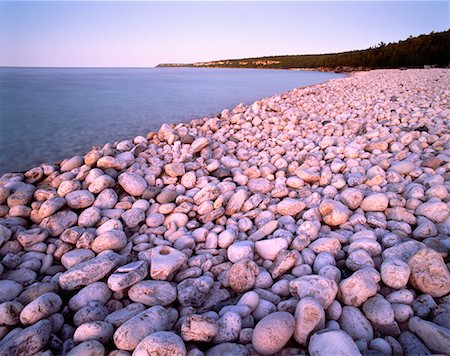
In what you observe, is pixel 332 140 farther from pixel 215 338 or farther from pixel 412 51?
pixel 412 51

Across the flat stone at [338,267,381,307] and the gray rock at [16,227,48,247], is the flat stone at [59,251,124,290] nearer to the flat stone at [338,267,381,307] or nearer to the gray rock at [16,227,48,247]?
the gray rock at [16,227,48,247]

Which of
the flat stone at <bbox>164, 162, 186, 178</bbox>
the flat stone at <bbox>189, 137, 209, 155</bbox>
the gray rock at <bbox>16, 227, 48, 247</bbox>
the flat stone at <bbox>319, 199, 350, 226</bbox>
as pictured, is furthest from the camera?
the flat stone at <bbox>189, 137, 209, 155</bbox>

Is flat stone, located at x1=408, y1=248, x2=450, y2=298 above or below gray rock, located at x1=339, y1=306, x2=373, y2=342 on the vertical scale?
above

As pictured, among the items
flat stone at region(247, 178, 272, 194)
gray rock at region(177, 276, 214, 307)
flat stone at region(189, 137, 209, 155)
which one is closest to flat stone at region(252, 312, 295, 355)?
gray rock at region(177, 276, 214, 307)

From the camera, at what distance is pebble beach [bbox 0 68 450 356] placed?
1.36 meters

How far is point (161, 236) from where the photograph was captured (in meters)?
2.25

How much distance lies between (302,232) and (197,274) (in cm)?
81

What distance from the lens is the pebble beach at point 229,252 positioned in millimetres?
1360

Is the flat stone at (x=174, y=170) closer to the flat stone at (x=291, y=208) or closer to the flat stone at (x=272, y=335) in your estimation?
the flat stone at (x=291, y=208)

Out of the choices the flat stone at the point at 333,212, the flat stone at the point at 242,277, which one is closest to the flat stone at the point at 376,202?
the flat stone at the point at 333,212

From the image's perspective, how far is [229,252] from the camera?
1.98 m

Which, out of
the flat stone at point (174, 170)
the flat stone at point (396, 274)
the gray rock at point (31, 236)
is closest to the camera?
the flat stone at point (396, 274)

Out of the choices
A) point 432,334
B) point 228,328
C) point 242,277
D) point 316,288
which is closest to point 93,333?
point 228,328

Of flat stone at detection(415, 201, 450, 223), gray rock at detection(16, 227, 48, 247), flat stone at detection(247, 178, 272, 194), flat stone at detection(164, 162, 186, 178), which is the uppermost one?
flat stone at detection(164, 162, 186, 178)
